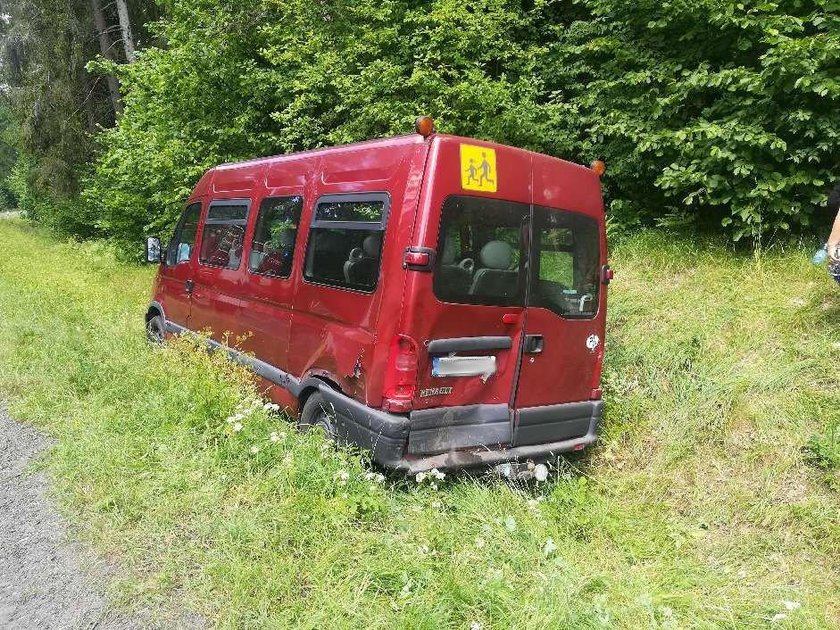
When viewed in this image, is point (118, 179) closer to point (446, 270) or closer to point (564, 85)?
point (564, 85)

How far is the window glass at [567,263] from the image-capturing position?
417 cm

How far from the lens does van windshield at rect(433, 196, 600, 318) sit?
3.76 metres

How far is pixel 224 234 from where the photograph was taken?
5.87m

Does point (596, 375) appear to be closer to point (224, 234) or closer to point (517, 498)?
point (517, 498)

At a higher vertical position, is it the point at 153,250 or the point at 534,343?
the point at 153,250

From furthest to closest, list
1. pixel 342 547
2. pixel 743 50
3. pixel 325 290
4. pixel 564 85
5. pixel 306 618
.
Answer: pixel 564 85 → pixel 743 50 → pixel 325 290 → pixel 342 547 → pixel 306 618

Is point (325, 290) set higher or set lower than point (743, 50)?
lower

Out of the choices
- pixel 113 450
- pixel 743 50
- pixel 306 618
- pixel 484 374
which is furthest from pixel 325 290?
pixel 743 50

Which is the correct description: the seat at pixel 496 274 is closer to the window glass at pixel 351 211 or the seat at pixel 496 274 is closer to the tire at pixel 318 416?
the window glass at pixel 351 211

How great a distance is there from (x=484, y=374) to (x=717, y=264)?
13.6 ft

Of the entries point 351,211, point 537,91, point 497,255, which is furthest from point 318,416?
point 537,91

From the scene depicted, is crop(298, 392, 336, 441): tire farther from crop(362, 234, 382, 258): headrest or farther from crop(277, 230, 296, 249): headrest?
crop(277, 230, 296, 249): headrest

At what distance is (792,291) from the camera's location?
5.73 meters

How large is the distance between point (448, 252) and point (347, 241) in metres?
0.81
